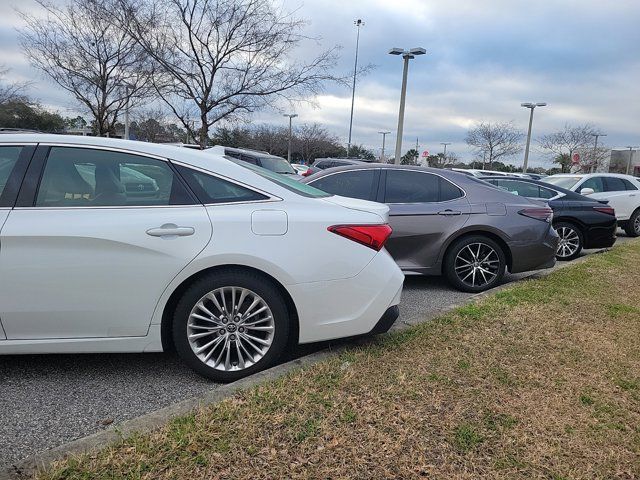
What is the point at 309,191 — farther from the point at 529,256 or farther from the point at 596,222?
the point at 596,222

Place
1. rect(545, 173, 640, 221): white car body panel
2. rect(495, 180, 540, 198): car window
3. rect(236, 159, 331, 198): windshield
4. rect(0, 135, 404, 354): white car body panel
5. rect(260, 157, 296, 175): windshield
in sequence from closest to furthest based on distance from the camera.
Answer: rect(0, 135, 404, 354): white car body panel
rect(236, 159, 331, 198): windshield
rect(495, 180, 540, 198): car window
rect(545, 173, 640, 221): white car body panel
rect(260, 157, 296, 175): windshield

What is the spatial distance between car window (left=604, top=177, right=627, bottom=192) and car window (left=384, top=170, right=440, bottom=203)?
317 inches

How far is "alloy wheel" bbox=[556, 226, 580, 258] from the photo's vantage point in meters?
8.28

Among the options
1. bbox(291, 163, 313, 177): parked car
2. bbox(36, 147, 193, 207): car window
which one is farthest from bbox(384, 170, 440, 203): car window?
bbox(291, 163, 313, 177): parked car

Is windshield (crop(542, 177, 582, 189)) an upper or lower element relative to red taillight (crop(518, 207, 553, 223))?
upper

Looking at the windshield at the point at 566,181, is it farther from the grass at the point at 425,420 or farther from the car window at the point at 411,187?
the grass at the point at 425,420

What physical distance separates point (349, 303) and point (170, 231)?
3.96ft

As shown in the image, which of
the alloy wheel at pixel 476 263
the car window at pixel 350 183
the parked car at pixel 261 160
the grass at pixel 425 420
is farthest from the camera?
the parked car at pixel 261 160

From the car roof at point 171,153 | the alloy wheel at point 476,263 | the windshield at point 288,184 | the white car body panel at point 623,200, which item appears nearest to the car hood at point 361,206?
the windshield at point 288,184

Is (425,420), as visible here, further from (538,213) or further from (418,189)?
(538,213)

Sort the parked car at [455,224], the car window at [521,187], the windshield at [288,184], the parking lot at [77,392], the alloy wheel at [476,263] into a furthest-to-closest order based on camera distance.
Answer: the car window at [521,187] < the alloy wheel at [476,263] < the parked car at [455,224] < the windshield at [288,184] < the parking lot at [77,392]

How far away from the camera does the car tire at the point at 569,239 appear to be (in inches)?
326

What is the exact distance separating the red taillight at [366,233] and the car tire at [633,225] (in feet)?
37.0

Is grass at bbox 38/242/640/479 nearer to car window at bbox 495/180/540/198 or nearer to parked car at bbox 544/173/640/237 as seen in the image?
car window at bbox 495/180/540/198
